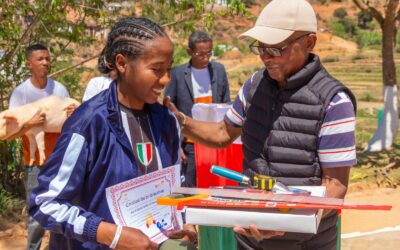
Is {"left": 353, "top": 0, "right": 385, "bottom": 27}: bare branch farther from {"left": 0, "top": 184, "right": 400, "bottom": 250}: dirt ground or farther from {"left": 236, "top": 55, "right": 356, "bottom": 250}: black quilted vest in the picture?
{"left": 236, "top": 55, "right": 356, "bottom": 250}: black quilted vest

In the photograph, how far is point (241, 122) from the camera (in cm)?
323

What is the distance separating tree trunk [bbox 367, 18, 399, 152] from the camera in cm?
884

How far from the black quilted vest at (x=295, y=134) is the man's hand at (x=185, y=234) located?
45 cm

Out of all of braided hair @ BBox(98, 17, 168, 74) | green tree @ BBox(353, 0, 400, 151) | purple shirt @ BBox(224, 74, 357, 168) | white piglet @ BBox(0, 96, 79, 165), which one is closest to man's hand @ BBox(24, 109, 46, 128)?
white piglet @ BBox(0, 96, 79, 165)

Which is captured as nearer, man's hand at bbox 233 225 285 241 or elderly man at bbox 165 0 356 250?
man's hand at bbox 233 225 285 241

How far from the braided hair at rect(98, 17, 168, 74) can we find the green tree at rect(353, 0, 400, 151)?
673cm

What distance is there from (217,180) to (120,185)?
362 cm

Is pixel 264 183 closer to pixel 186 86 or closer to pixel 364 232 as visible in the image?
A: pixel 186 86

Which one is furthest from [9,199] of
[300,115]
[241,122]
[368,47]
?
[368,47]

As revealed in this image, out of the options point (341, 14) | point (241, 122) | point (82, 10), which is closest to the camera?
point (241, 122)

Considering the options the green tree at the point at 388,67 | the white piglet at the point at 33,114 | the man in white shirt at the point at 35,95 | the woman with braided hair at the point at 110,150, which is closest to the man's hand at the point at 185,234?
the woman with braided hair at the point at 110,150

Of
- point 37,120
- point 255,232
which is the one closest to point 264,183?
point 255,232

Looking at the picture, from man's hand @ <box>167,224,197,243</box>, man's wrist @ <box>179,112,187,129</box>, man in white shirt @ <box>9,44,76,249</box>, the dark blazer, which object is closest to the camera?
man's hand @ <box>167,224,197,243</box>

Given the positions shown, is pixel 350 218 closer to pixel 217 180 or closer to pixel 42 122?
pixel 217 180
